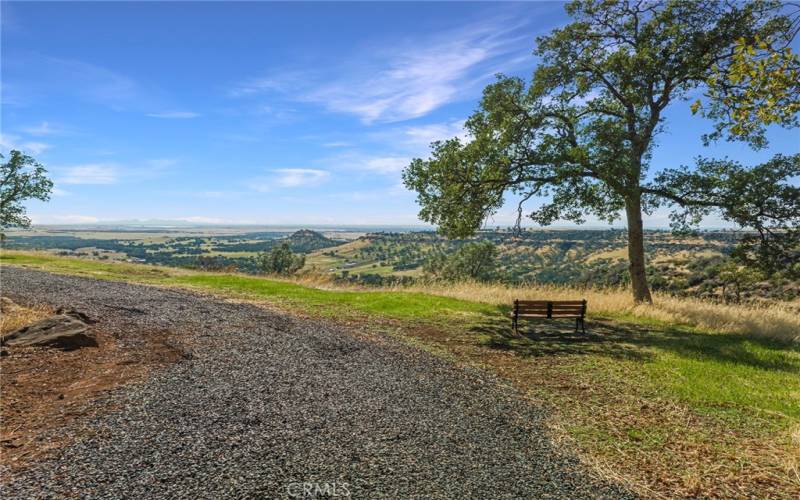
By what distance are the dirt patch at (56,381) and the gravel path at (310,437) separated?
38 cm

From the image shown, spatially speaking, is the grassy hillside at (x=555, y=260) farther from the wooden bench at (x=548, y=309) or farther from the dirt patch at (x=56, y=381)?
the dirt patch at (x=56, y=381)

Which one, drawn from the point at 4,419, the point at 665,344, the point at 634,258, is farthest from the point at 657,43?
the point at 4,419

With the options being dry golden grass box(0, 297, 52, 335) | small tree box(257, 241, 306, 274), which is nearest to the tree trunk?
dry golden grass box(0, 297, 52, 335)

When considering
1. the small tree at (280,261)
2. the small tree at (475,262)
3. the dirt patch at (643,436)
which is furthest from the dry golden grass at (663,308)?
the small tree at (280,261)

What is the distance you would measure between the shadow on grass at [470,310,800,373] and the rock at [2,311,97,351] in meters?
10.0

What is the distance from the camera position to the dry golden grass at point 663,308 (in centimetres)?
1485

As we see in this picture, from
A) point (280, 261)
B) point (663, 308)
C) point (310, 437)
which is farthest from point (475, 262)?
point (310, 437)

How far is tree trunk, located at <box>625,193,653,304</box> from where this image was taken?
18.6 m

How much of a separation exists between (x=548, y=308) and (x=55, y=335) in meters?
13.3

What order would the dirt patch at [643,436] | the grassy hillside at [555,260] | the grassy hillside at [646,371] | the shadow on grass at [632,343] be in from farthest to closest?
the grassy hillside at [555,260], the shadow on grass at [632,343], the grassy hillside at [646,371], the dirt patch at [643,436]

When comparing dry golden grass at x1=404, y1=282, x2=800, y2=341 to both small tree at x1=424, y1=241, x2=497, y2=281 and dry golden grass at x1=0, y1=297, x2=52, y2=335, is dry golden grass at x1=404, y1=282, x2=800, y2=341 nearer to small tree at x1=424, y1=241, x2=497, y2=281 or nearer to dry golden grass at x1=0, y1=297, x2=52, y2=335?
dry golden grass at x1=0, y1=297, x2=52, y2=335

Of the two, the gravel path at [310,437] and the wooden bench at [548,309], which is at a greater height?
the wooden bench at [548,309]

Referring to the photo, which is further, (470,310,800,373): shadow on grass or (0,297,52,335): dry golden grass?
(470,310,800,373): shadow on grass

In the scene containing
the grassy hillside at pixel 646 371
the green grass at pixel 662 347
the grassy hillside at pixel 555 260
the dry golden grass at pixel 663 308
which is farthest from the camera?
the grassy hillside at pixel 555 260
